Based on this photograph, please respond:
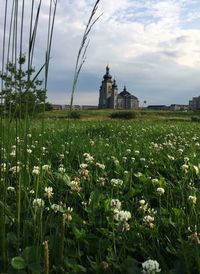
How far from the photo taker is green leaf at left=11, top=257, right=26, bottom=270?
2.09 m

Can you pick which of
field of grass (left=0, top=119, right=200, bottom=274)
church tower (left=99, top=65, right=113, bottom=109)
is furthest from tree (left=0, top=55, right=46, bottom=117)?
church tower (left=99, top=65, right=113, bottom=109)

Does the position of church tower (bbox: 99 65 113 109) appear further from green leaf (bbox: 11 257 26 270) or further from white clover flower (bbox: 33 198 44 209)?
green leaf (bbox: 11 257 26 270)

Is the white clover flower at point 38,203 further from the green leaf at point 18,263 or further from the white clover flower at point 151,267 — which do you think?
the white clover flower at point 151,267

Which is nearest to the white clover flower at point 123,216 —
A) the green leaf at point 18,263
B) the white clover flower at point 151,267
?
the white clover flower at point 151,267

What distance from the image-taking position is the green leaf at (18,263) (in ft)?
6.87

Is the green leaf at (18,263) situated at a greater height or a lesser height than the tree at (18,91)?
A: lesser

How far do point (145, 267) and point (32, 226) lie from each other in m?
0.86

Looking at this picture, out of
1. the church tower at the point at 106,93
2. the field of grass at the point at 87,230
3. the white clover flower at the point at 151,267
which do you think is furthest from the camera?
the church tower at the point at 106,93

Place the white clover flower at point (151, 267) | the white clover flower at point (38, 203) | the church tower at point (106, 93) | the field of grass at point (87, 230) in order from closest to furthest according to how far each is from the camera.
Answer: the white clover flower at point (151, 267) < the field of grass at point (87, 230) < the white clover flower at point (38, 203) < the church tower at point (106, 93)

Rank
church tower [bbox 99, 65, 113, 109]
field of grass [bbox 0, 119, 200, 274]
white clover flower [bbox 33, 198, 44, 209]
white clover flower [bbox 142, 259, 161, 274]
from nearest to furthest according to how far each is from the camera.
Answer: white clover flower [bbox 142, 259, 161, 274] → field of grass [bbox 0, 119, 200, 274] → white clover flower [bbox 33, 198, 44, 209] → church tower [bbox 99, 65, 113, 109]

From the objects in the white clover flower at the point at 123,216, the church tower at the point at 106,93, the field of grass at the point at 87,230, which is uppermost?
the church tower at the point at 106,93

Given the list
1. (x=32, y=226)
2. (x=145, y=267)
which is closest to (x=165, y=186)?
(x=32, y=226)

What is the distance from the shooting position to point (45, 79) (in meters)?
2.37

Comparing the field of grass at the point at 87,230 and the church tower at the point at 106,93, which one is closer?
the field of grass at the point at 87,230
